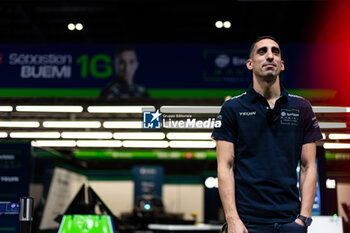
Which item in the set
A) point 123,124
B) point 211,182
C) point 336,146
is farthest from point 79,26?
point 336,146

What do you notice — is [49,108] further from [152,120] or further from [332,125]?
[332,125]

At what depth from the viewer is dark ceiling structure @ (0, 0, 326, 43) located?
35.6 ft

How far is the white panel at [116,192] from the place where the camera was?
74.7 feet

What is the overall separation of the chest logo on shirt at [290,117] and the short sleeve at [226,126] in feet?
0.69

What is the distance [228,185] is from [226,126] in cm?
26

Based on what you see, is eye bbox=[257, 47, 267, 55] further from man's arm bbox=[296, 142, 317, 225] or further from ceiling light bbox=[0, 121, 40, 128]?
ceiling light bbox=[0, 121, 40, 128]

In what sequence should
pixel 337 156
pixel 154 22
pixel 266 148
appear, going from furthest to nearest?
A: pixel 154 22 → pixel 337 156 → pixel 266 148

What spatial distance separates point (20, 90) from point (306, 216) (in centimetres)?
564

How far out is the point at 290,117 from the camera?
6.96 feet

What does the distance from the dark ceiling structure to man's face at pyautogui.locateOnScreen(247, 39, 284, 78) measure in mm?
8298

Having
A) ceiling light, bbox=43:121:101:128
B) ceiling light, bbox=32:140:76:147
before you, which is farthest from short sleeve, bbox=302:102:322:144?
ceiling light, bbox=32:140:76:147

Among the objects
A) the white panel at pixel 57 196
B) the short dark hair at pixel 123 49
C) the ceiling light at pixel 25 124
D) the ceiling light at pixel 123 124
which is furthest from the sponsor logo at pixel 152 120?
the ceiling light at pixel 25 124

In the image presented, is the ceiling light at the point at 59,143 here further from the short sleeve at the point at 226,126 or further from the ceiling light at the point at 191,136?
the short sleeve at the point at 226,126

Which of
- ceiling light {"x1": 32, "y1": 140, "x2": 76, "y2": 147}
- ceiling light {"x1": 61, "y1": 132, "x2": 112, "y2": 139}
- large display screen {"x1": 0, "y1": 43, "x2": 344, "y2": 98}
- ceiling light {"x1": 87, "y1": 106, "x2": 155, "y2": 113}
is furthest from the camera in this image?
ceiling light {"x1": 32, "y1": 140, "x2": 76, "y2": 147}
